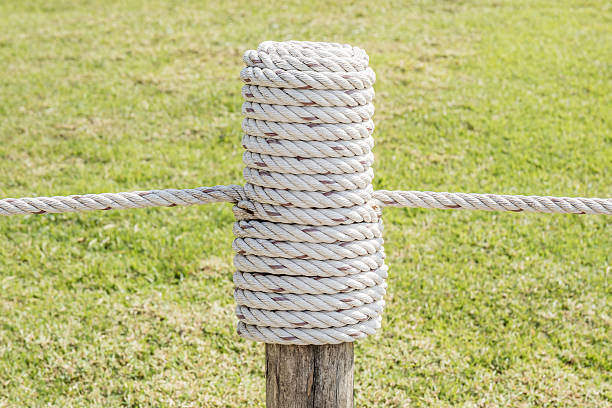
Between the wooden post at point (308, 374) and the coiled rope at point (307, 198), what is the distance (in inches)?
2.5

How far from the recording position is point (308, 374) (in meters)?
1.33

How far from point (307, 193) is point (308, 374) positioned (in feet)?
1.24

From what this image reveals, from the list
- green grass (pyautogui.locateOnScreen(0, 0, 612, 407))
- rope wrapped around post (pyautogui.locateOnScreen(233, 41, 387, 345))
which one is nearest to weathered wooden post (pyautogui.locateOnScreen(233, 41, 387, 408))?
rope wrapped around post (pyautogui.locateOnScreen(233, 41, 387, 345))

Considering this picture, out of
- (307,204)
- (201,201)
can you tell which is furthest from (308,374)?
(201,201)

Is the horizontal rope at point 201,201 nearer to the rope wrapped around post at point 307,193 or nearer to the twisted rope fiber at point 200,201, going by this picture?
the twisted rope fiber at point 200,201

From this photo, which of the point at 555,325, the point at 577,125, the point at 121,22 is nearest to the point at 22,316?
the point at 555,325

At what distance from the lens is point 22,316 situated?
295cm

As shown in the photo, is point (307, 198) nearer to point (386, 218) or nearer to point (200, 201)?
point (200, 201)

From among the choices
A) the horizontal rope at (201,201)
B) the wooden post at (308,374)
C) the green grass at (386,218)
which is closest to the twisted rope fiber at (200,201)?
the horizontal rope at (201,201)

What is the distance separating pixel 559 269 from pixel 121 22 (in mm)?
5513

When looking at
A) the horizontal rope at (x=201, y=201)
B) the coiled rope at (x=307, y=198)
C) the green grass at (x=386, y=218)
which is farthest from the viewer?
the green grass at (x=386, y=218)

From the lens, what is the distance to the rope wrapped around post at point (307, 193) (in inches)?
49.5

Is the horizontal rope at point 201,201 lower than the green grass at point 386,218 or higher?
higher

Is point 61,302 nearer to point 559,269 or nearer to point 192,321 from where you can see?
point 192,321
